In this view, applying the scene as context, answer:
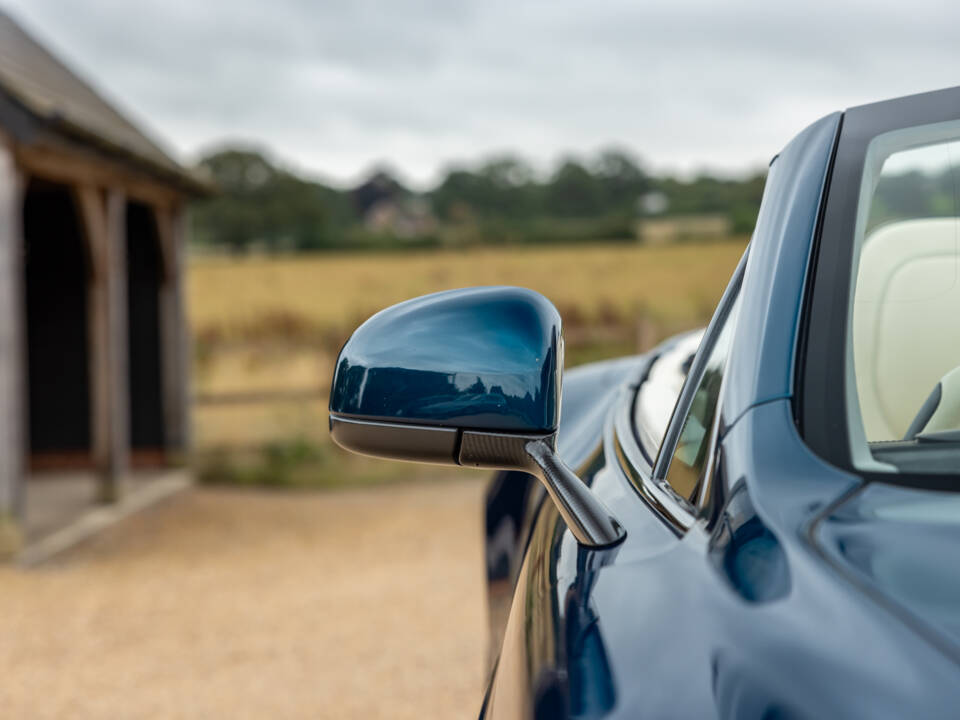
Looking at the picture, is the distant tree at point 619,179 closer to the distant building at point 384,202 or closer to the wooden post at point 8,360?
the distant building at point 384,202

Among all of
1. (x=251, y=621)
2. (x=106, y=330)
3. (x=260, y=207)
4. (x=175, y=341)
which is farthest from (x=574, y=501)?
(x=260, y=207)

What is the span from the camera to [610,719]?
81cm

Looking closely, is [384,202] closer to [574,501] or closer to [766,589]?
[574,501]

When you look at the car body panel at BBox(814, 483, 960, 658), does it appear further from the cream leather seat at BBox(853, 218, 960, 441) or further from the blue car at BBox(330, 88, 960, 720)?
the cream leather seat at BBox(853, 218, 960, 441)

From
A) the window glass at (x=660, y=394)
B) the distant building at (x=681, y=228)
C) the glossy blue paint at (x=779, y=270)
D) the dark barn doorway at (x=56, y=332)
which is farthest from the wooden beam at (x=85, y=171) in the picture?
the distant building at (x=681, y=228)

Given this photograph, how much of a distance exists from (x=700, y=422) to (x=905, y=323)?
410mm

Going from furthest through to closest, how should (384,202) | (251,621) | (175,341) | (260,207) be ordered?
(384,202)
(260,207)
(175,341)
(251,621)

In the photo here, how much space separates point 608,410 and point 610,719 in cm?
130

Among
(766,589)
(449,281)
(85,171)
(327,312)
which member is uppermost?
(85,171)

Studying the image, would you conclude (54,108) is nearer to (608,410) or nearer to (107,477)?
(107,477)

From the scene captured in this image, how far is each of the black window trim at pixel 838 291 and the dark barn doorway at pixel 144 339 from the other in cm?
952

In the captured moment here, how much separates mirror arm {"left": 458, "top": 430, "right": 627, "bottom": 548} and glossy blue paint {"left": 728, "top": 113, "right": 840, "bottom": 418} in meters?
0.19

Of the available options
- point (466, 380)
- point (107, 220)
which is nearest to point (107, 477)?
point (107, 220)

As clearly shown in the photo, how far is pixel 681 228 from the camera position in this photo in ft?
91.5
